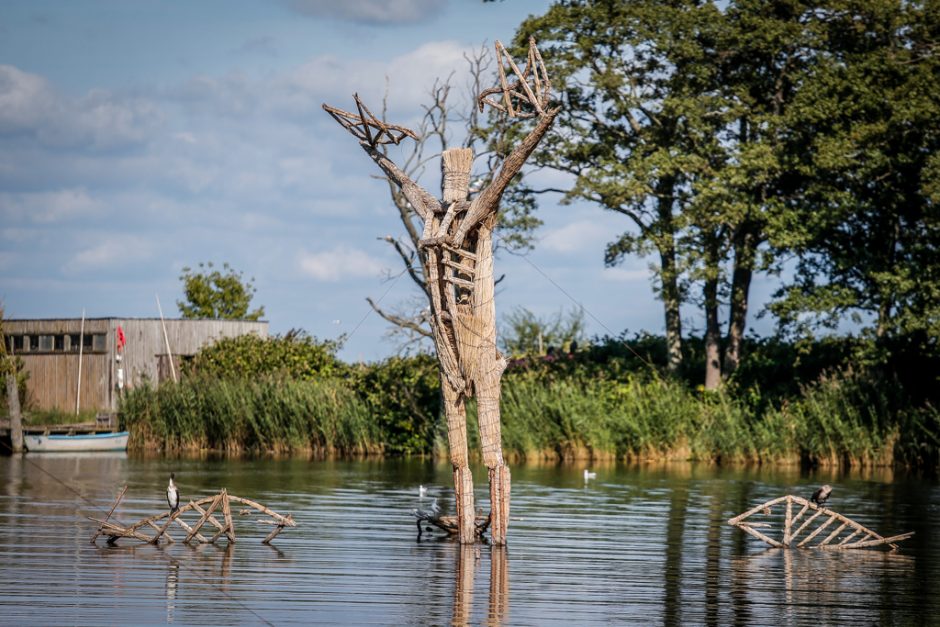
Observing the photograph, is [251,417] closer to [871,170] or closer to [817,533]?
[871,170]

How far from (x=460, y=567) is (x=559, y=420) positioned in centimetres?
1992

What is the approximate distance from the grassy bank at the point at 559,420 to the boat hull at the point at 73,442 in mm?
1634

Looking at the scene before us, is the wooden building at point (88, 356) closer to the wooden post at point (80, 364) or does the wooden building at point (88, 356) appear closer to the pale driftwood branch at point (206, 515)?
the wooden post at point (80, 364)

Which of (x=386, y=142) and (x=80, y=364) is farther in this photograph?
(x=80, y=364)

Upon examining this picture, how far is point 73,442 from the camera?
34.9 m

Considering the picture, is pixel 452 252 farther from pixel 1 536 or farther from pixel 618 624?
pixel 1 536

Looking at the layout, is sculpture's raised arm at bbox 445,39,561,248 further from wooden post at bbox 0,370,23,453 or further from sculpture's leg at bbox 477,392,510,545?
wooden post at bbox 0,370,23,453

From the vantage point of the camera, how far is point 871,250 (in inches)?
1246

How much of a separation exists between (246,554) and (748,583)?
4.89 metres

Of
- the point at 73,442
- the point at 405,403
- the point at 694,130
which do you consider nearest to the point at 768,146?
the point at 694,130

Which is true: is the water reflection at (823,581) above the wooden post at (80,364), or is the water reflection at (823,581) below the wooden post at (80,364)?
below

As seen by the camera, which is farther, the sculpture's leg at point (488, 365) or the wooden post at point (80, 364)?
the wooden post at point (80, 364)

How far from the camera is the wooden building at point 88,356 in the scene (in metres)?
41.1

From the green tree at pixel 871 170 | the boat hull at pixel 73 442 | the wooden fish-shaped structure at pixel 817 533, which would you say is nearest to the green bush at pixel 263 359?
the boat hull at pixel 73 442
